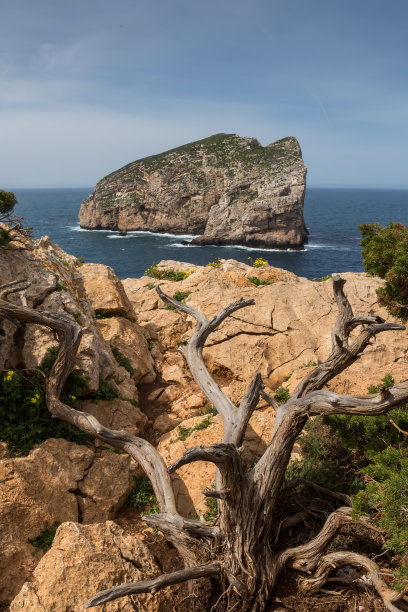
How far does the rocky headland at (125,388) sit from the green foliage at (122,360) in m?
0.04

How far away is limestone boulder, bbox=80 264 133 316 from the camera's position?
15961mm

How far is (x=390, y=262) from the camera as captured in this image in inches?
376

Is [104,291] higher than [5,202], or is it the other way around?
[5,202]

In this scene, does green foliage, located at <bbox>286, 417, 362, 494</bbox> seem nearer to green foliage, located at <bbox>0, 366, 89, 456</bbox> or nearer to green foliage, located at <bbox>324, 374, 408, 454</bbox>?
green foliage, located at <bbox>324, 374, 408, 454</bbox>

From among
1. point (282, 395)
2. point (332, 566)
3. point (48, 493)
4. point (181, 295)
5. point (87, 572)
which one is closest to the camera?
point (87, 572)

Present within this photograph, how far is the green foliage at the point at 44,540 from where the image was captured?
7.92 metres

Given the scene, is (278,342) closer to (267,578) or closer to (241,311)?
(241,311)

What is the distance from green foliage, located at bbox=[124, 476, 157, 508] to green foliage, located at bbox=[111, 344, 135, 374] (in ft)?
15.1

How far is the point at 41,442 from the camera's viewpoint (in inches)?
366

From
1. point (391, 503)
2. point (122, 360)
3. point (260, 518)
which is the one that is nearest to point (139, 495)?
point (260, 518)

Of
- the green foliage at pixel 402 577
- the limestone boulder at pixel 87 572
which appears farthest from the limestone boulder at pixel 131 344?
the green foliage at pixel 402 577

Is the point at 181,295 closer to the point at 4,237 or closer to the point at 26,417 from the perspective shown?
the point at 4,237

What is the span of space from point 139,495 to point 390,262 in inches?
317

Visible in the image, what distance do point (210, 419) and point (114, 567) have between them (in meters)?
5.12
